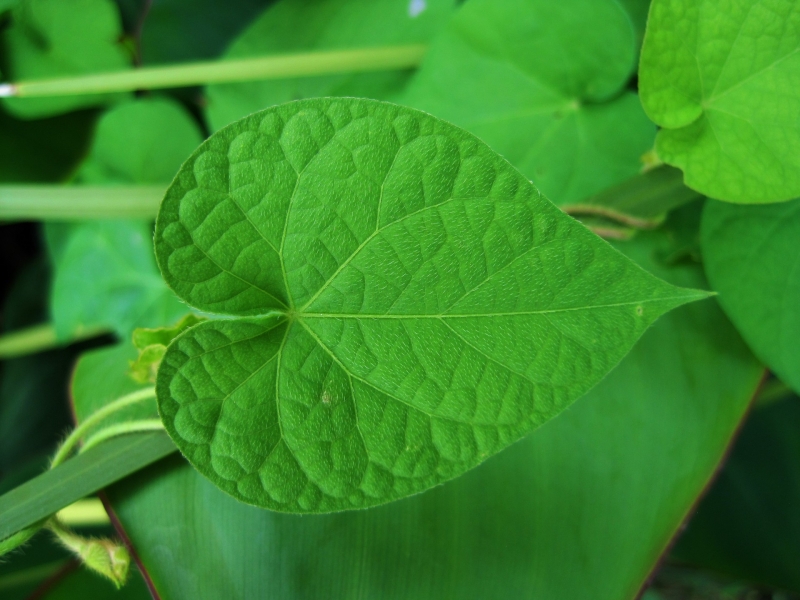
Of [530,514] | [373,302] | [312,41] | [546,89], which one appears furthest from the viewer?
[312,41]

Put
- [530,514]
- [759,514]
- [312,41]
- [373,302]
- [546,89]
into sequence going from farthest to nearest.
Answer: [759,514] < [312,41] < [546,89] < [530,514] < [373,302]

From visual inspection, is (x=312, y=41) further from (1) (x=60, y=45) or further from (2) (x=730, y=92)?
(2) (x=730, y=92)

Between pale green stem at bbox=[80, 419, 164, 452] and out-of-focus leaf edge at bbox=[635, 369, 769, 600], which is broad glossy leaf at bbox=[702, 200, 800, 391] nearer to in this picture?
out-of-focus leaf edge at bbox=[635, 369, 769, 600]

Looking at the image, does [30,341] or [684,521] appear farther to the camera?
[30,341]

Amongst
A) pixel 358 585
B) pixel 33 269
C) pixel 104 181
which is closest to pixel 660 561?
pixel 358 585

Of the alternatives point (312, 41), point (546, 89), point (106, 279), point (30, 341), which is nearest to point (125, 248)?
point (106, 279)

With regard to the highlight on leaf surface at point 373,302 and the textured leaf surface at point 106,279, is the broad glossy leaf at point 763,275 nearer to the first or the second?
the highlight on leaf surface at point 373,302
